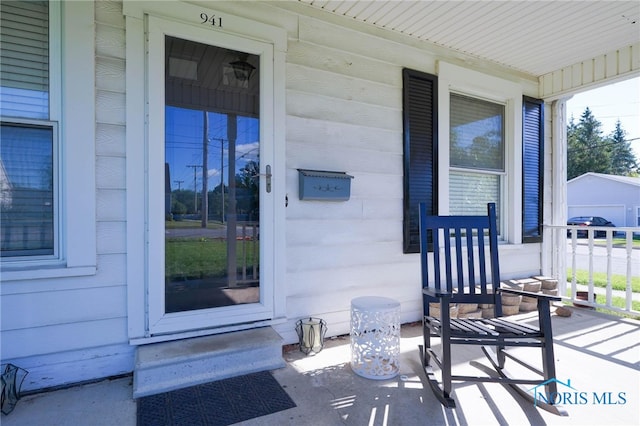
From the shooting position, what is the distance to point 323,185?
262cm

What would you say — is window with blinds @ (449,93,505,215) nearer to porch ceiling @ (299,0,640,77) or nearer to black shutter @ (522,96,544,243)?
black shutter @ (522,96,544,243)

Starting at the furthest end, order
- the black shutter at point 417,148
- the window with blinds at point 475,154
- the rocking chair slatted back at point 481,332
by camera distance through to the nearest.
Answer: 1. the window with blinds at point 475,154
2. the black shutter at point 417,148
3. the rocking chair slatted back at point 481,332

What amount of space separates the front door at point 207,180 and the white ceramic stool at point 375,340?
2.21 feet

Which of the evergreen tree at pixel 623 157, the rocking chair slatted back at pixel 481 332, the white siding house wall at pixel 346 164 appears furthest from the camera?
the evergreen tree at pixel 623 157

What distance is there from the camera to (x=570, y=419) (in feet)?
5.64

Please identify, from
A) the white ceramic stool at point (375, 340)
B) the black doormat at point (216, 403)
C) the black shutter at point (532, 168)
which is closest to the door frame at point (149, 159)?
the black doormat at point (216, 403)

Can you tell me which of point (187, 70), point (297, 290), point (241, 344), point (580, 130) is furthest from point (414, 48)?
point (580, 130)

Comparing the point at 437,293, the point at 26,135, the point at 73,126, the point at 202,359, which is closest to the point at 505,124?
the point at 437,293

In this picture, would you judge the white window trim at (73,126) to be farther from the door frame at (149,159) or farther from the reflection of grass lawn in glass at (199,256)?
the reflection of grass lawn in glass at (199,256)

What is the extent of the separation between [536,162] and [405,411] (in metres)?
3.48

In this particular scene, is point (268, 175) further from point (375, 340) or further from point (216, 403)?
point (216, 403)

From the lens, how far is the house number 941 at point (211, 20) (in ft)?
7.36

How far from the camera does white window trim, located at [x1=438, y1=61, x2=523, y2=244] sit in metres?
3.30

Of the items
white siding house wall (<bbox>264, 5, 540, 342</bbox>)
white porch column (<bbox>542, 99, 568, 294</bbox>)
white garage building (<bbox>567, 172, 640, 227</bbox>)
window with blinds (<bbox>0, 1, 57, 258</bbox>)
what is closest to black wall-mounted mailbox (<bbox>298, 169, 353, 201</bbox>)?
white siding house wall (<bbox>264, 5, 540, 342</bbox>)
